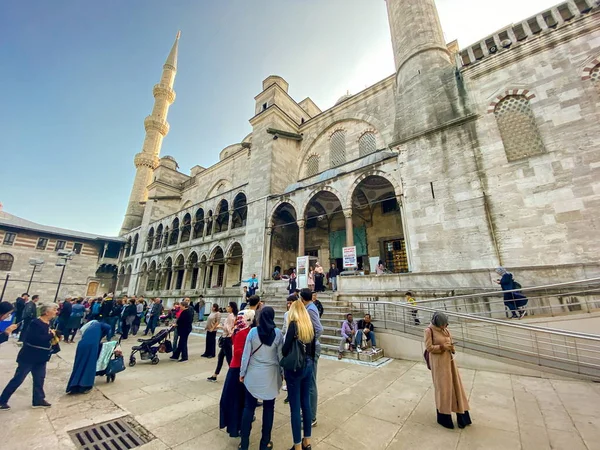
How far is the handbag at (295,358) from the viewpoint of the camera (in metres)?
2.49

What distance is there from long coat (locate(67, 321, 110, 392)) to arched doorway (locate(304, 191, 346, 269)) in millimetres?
12740

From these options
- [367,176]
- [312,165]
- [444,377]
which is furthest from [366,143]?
[444,377]

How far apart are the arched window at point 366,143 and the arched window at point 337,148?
3.95 ft

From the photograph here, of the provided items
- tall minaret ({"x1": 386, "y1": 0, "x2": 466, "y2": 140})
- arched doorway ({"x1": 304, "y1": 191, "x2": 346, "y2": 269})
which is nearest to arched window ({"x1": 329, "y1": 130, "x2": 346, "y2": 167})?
arched doorway ({"x1": 304, "y1": 191, "x2": 346, "y2": 269})

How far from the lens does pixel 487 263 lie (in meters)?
8.53

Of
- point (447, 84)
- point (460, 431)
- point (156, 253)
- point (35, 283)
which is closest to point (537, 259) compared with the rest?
point (460, 431)

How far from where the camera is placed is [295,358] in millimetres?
2506

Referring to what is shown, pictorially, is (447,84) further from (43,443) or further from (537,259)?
(43,443)

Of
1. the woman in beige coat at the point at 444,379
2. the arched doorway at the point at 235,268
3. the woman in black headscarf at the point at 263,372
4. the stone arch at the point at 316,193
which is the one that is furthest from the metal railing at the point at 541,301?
the arched doorway at the point at 235,268

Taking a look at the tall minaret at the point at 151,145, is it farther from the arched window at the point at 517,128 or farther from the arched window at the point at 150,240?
the arched window at the point at 517,128

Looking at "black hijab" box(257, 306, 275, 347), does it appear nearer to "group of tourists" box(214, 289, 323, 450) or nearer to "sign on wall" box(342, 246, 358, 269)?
"group of tourists" box(214, 289, 323, 450)

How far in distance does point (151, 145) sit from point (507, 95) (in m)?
40.1

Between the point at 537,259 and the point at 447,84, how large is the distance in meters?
8.47

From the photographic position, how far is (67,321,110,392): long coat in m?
4.19
